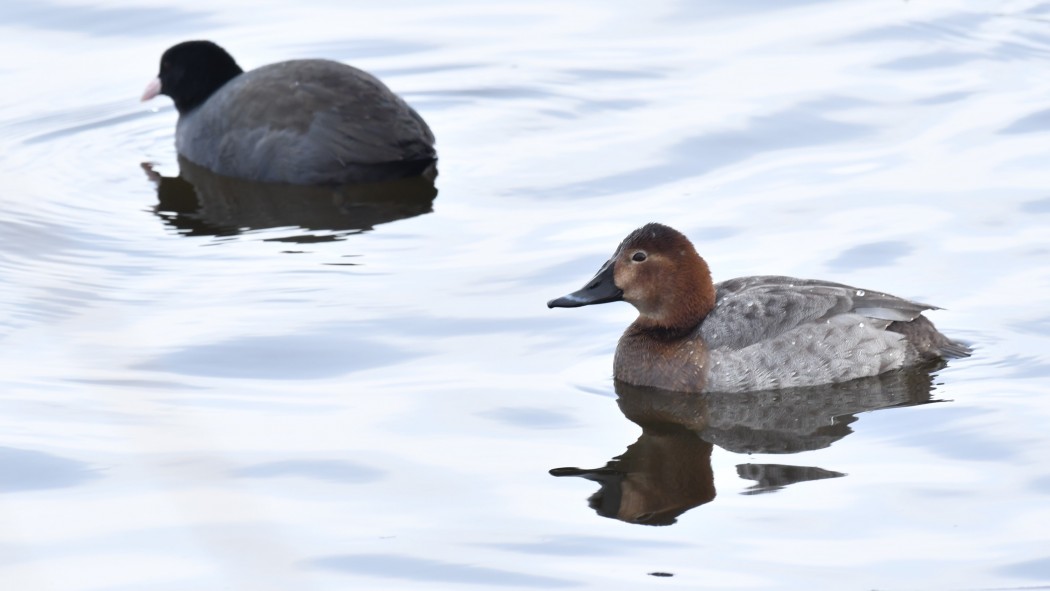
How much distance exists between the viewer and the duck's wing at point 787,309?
9.05 meters

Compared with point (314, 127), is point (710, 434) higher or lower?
lower

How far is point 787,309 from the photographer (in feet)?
29.8

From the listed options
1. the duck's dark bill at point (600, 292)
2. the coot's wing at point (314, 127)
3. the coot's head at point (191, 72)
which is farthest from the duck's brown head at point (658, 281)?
the coot's head at point (191, 72)

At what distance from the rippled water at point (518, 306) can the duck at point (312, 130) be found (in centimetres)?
30

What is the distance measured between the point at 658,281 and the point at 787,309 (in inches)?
27.1

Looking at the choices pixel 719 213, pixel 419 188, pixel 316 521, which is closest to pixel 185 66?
pixel 419 188

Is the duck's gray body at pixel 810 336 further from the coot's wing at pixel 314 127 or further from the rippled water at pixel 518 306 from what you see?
the coot's wing at pixel 314 127

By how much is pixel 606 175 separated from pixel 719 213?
3.81 ft

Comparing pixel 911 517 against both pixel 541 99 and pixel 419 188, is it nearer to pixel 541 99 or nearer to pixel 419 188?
pixel 419 188

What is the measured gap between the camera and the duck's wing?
9.05m

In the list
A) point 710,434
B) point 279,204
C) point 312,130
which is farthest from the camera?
point 312,130

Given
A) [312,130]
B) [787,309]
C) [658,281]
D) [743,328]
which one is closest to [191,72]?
[312,130]

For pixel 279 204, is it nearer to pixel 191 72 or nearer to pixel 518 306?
pixel 191 72

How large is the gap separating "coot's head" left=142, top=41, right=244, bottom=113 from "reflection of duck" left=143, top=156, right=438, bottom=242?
769 millimetres
